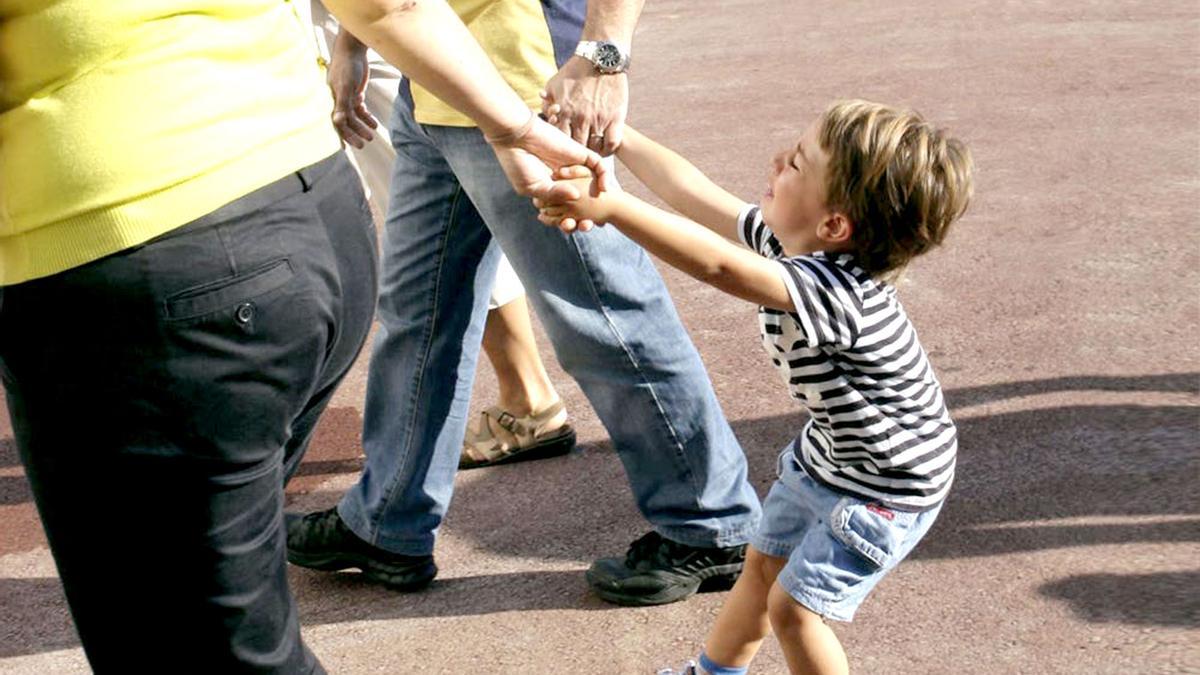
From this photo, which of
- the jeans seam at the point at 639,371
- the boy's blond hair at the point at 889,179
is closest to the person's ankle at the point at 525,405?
the jeans seam at the point at 639,371

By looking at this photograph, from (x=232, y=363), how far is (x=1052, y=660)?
6.70 ft

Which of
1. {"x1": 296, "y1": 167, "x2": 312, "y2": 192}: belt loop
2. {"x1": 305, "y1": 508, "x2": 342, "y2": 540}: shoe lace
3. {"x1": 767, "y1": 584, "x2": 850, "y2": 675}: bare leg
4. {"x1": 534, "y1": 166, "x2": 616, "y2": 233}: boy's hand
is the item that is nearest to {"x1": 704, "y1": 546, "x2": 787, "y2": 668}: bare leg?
{"x1": 767, "y1": 584, "x2": 850, "y2": 675}: bare leg

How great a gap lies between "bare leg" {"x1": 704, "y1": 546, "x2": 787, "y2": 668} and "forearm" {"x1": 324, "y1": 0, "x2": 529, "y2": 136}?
117 cm

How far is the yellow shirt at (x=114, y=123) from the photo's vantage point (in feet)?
6.22

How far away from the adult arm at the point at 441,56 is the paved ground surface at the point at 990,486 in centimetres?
148

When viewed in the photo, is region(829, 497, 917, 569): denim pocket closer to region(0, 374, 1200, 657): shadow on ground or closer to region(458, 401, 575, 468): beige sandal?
region(0, 374, 1200, 657): shadow on ground

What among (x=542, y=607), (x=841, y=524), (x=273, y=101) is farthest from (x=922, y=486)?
(x=273, y=101)

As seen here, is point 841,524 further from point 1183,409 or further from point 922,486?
point 1183,409

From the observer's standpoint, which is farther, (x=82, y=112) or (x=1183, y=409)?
(x=1183, y=409)

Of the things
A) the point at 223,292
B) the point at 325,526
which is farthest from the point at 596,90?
the point at 325,526

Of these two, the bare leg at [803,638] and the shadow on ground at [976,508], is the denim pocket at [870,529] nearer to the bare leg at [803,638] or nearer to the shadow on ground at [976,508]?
the bare leg at [803,638]

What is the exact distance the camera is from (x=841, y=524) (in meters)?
2.93

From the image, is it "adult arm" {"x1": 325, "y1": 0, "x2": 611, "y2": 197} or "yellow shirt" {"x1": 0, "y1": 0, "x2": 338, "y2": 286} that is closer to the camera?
"yellow shirt" {"x1": 0, "y1": 0, "x2": 338, "y2": 286}

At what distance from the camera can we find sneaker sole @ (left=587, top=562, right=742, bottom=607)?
3727 mm
